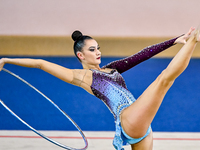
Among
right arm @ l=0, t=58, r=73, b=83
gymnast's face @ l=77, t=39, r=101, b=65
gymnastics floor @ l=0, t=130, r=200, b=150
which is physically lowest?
gymnastics floor @ l=0, t=130, r=200, b=150

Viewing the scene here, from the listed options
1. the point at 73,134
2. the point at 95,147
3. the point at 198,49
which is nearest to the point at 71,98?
the point at 73,134

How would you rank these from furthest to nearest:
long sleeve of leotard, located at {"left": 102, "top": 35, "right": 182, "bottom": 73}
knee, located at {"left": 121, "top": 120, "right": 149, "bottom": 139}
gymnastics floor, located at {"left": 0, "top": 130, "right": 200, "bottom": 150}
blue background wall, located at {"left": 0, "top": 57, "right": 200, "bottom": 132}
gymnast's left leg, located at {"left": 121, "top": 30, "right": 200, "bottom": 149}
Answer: blue background wall, located at {"left": 0, "top": 57, "right": 200, "bottom": 132} < gymnastics floor, located at {"left": 0, "top": 130, "right": 200, "bottom": 150} < long sleeve of leotard, located at {"left": 102, "top": 35, "right": 182, "bottom": 73} < knee, located at {"left": 121, "top": 120, "right": 149, "bottom": 139} < gymnast's left leg, located at {"left": 121, "top": 30, "right": 200, "bottom": 149}

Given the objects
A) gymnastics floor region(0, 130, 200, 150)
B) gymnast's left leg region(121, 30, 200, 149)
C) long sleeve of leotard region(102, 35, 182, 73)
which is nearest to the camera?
gymnast's left leg region(121, 30, 200, 149)

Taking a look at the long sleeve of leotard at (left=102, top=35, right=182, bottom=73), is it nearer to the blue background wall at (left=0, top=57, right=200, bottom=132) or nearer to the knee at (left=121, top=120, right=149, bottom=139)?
the knee at (left=121, top=120, right=149, bottom=139)

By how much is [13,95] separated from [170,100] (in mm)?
1881

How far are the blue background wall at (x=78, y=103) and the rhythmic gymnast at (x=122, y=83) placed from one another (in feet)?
5.13

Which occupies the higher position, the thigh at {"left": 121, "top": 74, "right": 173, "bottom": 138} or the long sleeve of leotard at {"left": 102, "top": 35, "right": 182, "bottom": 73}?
the long sleeve of leotard at {"left": 102, "top": 35, "right": 182, "bottom": 73}

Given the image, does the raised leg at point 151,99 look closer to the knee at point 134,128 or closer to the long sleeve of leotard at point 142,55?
the knee at point 134,128

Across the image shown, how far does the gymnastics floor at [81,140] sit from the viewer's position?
8.02 ft

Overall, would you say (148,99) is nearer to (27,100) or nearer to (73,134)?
(73,134)

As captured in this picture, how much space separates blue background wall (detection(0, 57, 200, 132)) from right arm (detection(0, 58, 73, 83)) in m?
1.76

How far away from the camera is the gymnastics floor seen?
245 centimetres

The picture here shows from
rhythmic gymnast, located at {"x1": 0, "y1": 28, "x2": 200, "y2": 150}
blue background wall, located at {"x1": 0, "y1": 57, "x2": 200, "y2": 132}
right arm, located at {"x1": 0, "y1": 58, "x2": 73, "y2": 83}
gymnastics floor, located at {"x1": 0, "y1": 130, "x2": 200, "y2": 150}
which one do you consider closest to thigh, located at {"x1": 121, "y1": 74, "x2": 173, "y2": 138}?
rhythmic gymnast, located at {"x1": 0, "y1": 28, "x2": 200, "y2": 150}

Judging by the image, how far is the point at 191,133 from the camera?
296cm
